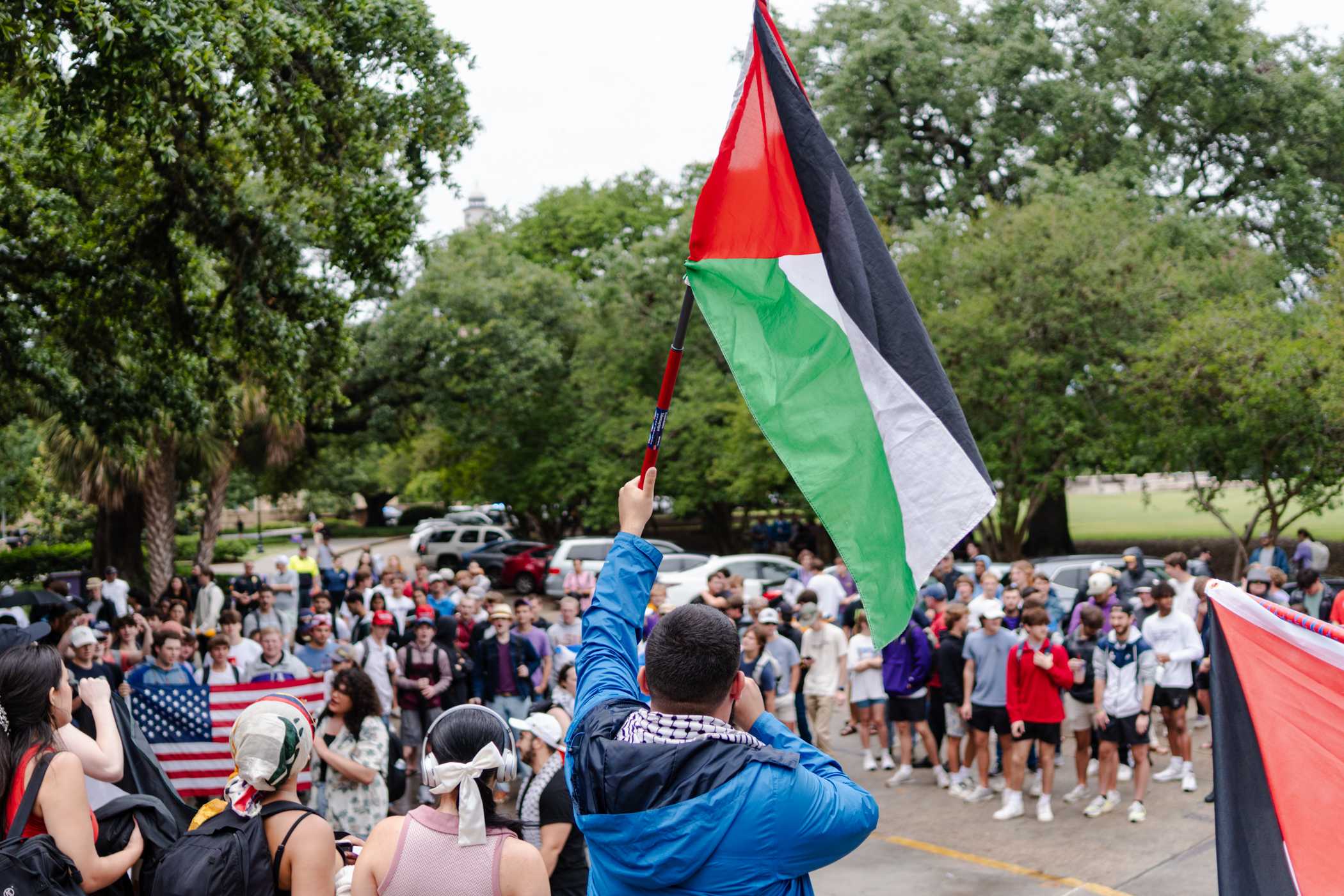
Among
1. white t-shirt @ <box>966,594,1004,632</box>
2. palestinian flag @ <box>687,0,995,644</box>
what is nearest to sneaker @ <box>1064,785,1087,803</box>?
white t-shirt @ <box>966,594,1004,632</box>

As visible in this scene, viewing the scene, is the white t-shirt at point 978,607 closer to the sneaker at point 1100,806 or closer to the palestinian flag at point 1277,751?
the sneaker at point 1100,806

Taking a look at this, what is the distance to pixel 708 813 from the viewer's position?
7.66 feet

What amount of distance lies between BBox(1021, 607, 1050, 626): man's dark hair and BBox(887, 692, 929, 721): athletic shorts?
1.71 metres

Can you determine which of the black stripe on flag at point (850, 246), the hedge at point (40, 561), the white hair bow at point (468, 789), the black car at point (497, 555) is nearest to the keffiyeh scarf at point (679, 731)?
the white hair bow at point (468, 789)

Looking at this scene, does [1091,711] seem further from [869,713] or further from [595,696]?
[595,696]

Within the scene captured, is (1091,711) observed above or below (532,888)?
below

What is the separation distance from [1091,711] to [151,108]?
9437 mm

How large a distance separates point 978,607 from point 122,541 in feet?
65.3

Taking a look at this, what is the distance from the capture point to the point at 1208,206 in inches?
1175

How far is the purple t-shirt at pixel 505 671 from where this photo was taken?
11.2 m

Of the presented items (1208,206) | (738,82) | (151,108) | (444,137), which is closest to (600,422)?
(1208,206)

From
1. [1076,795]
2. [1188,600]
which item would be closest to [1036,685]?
[1076,795]

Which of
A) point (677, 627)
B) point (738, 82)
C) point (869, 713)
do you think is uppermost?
point (738, 82)

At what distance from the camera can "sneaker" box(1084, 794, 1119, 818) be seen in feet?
31.9
